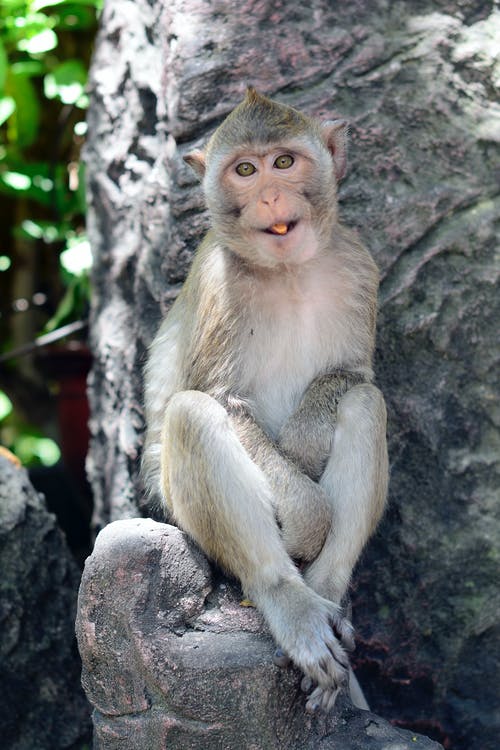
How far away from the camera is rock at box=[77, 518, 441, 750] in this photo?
10.4 ft

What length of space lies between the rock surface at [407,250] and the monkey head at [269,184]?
39.6 inches

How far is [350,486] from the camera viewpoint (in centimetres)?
357

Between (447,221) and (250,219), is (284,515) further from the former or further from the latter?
(447,221)

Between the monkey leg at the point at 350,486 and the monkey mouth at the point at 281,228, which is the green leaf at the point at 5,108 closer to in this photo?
the monkey mouth at the point at 281,228

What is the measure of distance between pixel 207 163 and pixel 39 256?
4.45 meters

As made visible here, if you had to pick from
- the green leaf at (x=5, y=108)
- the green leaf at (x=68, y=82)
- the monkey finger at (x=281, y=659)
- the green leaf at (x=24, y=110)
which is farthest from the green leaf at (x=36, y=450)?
the monkey finger at (x=281, y=659)

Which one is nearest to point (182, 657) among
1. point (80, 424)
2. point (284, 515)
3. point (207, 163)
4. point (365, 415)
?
point (284, 515)

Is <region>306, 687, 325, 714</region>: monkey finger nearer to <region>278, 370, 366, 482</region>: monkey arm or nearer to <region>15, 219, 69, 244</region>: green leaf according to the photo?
<region>278, 370, 366, 482</region>: monkey arm

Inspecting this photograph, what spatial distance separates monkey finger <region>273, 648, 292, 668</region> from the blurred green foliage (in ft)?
11.7

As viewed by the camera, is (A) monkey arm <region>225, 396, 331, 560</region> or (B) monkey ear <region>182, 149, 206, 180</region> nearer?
(A) monkey arm <region>225, 396, 331, 560</region>

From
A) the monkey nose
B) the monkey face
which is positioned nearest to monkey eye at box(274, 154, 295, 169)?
the monkey face

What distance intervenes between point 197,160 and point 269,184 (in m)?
0.54

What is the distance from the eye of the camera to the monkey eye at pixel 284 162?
3.60 m

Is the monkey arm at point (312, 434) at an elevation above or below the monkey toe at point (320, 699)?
above
